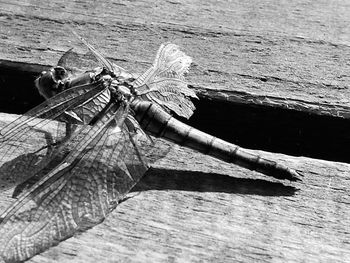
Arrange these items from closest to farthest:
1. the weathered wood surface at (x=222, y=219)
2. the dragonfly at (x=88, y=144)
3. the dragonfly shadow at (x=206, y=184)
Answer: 1. the weathered wood surface at (x=222, y=219)
2. the dragonfly at (x=88, y=144)
3. the dragonfly shadow at (x=206, y=184)

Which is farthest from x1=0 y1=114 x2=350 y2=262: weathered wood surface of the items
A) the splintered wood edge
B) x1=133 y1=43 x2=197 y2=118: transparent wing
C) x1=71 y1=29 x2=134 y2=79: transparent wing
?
x1=71 y1=29 x2=134 y2=79: transparent wing

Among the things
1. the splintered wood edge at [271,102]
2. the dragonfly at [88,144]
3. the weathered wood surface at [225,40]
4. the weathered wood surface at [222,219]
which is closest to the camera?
the weathered wood surface at [222,219]

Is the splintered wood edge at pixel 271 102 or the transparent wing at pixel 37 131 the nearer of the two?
the transparent wing at pixel 37 131

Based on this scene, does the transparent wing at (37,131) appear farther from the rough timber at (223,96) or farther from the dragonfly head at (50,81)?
the rough timber at (223,96)

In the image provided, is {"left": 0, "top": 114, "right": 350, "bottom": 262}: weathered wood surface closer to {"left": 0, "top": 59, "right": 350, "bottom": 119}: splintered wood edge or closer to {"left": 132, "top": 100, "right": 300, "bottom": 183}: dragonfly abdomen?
{"left": 132, "top": 100, "right": 300, "bottom": 183}: dragonfly abdomen

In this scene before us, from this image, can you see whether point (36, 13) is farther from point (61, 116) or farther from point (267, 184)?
point (267, 184)

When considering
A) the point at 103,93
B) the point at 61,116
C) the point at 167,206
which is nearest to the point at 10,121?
the point at 61,116

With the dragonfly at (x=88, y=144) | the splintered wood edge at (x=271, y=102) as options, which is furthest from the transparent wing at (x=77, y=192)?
the splintered wood edge at (x=271, y=102)
